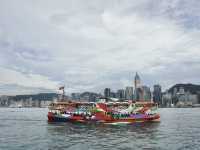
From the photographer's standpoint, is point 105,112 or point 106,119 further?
point 105,112

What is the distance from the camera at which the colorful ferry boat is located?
92688mm

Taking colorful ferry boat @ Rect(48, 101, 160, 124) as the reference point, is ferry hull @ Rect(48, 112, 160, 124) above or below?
below

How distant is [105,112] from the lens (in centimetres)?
9269

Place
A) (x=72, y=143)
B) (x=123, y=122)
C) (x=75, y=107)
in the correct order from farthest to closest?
(x=75, y=107)
(x=123, y=122)
(x=72, y=143)

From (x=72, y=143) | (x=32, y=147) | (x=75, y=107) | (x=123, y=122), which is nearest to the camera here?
(x=32, y=147)

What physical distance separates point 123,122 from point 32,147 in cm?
4896

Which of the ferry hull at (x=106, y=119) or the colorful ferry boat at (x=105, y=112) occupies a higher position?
the colorful ferry boat at (x=105, y=112)

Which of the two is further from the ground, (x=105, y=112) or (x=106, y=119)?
(x=105, y=112)

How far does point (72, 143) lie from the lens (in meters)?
50.4

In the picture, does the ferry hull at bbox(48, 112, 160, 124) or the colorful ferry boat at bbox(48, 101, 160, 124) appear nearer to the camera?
the ferry hull at bbox(48, 112, 160, 124)

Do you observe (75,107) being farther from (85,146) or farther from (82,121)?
(85,146)

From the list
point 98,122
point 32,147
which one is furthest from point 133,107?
point 32,147

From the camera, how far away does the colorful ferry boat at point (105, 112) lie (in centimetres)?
9269

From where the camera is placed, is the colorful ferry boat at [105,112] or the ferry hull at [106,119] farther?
the colorful ferry boat at [105,112]
